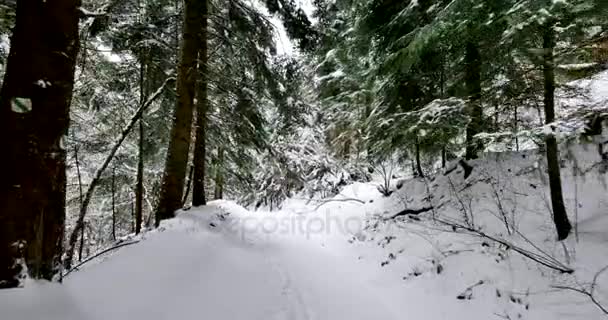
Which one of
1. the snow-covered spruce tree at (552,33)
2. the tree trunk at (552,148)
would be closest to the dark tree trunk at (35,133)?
the snow-covered spruce tree at (552,33)

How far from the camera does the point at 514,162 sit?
231 inches

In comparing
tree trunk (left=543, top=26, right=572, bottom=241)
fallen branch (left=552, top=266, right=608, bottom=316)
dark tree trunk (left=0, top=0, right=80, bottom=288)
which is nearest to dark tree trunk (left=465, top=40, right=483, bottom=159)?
tree trunk (left=543, top=26, right=572, bottom=241)

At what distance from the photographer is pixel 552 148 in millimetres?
3902

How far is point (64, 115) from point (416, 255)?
482cm

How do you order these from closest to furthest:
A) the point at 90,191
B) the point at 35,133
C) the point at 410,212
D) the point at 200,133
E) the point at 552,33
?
the point at 35,133, the point at 552,33, the point at 90,191, the point at 410,212, the point at 200,133

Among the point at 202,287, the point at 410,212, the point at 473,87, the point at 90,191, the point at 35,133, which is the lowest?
the point at 202,287

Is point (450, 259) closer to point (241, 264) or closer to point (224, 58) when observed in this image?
point (241, 264)

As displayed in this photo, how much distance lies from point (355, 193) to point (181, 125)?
18.9 feet

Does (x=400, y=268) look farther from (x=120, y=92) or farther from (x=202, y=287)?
(x=120, y=92)

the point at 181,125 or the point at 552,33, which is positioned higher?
the point at 552,33

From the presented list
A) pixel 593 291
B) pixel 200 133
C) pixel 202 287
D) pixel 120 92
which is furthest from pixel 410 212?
pixel 120 92

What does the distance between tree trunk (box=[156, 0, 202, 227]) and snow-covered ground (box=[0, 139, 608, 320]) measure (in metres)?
0.57

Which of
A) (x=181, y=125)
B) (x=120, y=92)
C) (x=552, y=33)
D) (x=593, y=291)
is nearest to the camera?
(x=593, y=291)

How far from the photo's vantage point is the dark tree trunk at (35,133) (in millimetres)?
2041
